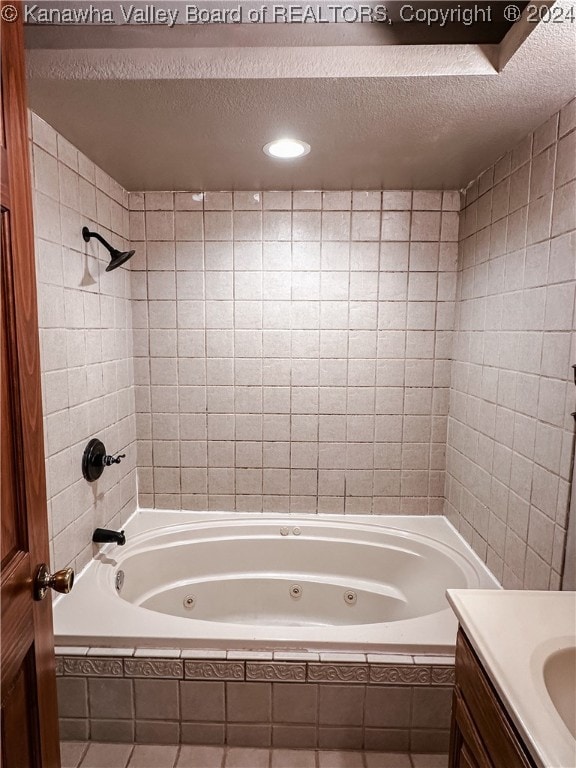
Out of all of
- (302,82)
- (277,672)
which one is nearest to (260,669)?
(277,672)

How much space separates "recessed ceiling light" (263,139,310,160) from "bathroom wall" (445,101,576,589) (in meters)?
0.78

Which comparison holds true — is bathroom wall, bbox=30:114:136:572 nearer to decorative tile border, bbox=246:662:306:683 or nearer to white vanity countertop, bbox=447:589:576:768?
decorative tile border, bbox=246:662:306:683

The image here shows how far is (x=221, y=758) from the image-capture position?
4.31ft

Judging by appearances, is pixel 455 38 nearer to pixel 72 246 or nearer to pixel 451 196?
pixel 451 196

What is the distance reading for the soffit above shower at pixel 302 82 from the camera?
1.07 metres

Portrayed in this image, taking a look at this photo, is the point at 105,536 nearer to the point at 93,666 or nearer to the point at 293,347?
the point at 93,666

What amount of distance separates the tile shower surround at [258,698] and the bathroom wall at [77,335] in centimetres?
46

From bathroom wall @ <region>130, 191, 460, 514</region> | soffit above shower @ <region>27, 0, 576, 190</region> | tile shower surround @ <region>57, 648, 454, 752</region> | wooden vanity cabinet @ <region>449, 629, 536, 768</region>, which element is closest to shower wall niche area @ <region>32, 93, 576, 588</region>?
bathroom wall @ <region>130, 191, 460, 514</region>

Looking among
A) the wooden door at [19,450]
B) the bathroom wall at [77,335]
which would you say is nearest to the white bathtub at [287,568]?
the bathroom wall at [77,335]

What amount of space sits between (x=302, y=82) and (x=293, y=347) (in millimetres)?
1146

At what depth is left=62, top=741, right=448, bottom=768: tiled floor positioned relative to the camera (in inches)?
51.0

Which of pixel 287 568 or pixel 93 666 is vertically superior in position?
pixel 93 666

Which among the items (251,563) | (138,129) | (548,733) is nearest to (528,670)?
(548,733)

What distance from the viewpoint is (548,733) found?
2.01 feet
